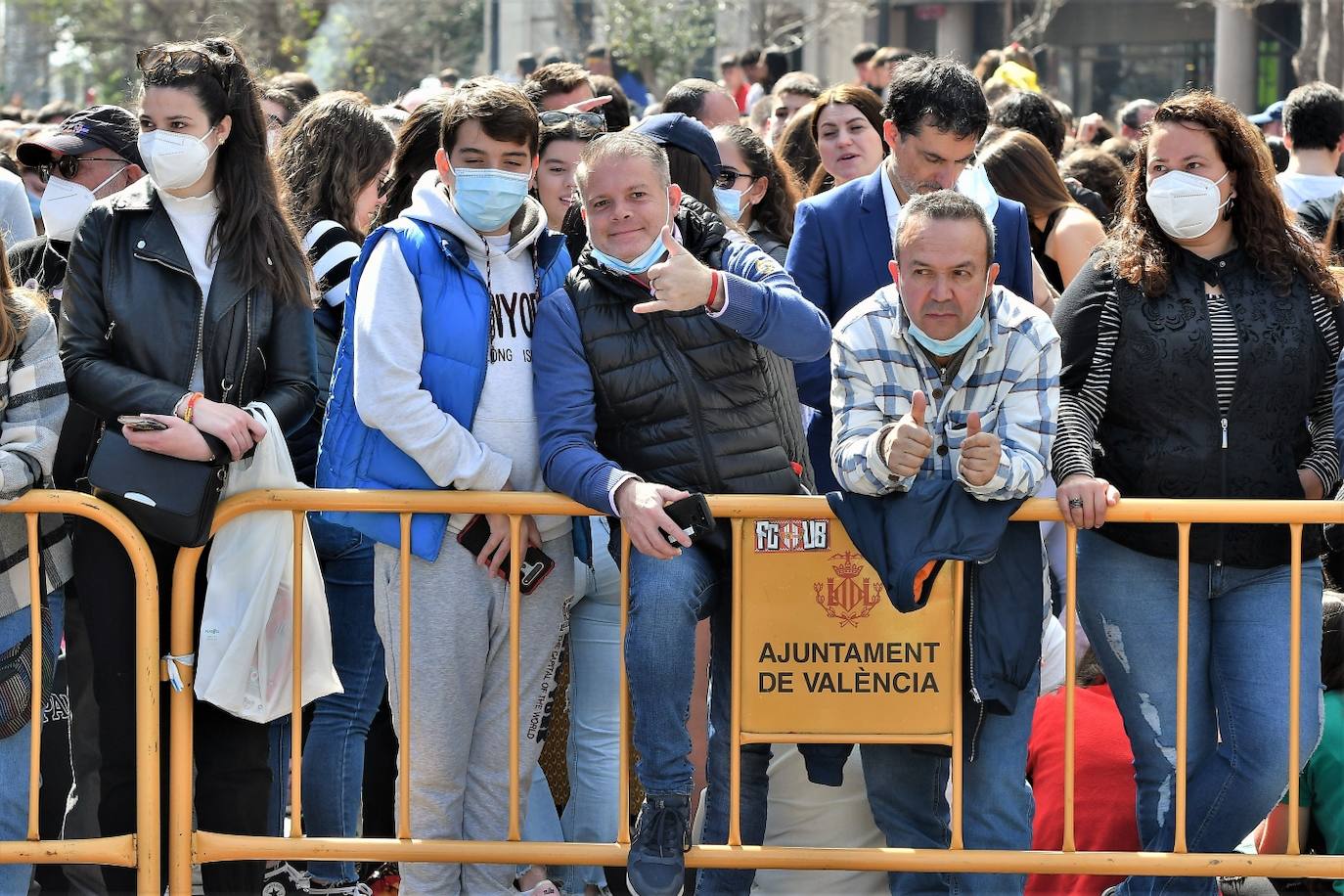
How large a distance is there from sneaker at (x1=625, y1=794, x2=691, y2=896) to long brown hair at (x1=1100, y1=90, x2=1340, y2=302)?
72.6 inches

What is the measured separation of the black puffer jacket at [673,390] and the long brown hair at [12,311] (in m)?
1.37

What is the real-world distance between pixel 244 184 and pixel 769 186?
7.06 ft

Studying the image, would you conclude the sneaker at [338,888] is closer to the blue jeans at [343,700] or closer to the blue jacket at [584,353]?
the blue jeans at [343,700]

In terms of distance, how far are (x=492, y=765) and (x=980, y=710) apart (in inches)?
51.7

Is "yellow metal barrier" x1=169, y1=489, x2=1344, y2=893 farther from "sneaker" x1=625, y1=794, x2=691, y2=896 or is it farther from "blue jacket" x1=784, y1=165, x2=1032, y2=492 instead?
"blue jacket" x1=784, y1=165, x2=1032, y2=492

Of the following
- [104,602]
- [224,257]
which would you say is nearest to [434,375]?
[224,257]

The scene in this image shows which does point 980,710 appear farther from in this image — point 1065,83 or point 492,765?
point 1065,83

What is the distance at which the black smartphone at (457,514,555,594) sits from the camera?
4453 mm

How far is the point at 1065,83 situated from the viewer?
118ft

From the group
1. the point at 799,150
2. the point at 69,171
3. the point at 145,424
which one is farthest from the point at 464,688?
the point at 799,150

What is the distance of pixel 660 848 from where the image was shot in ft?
14.1

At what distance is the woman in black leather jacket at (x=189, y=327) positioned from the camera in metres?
4.38

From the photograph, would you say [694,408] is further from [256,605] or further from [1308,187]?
[1308,187]

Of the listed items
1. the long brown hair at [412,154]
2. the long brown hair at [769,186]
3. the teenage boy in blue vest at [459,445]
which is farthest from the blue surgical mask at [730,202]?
the teenage boy in blue vest at [459,445]
